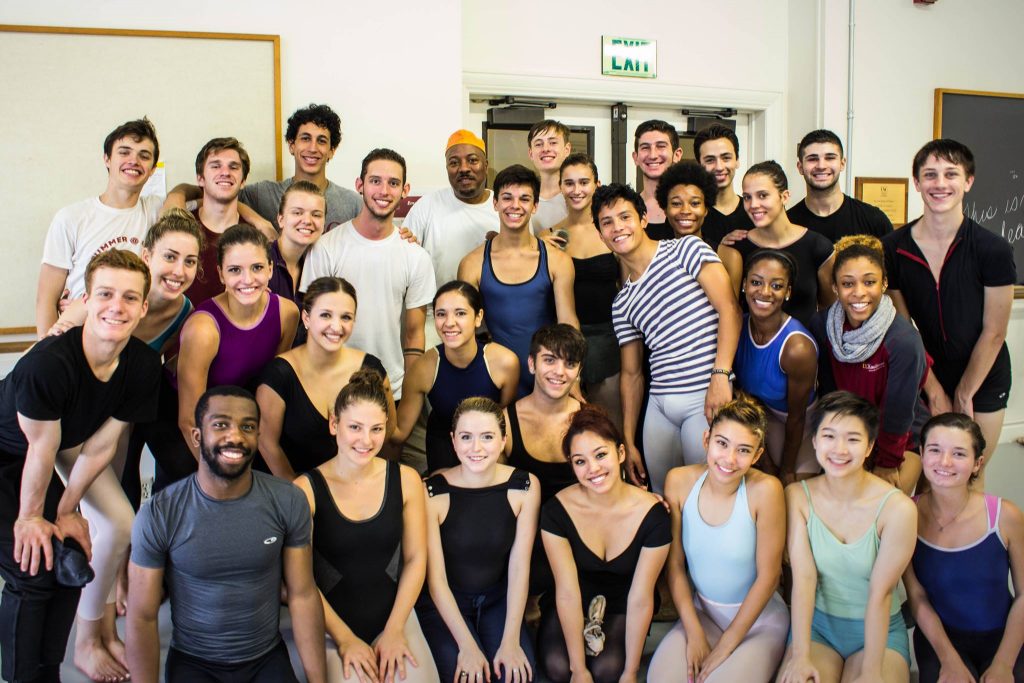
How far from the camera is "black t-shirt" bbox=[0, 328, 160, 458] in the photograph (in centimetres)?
200

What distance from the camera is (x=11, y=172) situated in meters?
3.39

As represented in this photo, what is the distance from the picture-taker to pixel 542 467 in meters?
2.58

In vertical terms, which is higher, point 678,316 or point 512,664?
point 678,316

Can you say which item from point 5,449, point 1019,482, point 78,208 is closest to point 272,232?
point 78,208

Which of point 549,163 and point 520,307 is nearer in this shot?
point 520,307

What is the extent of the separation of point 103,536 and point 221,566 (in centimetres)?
56

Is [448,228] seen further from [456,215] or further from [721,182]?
[721,182]

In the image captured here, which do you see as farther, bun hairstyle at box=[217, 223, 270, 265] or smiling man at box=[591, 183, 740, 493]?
smiling man at box=[591, 183, 740, 493]

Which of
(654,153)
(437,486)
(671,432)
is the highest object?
(654,153)

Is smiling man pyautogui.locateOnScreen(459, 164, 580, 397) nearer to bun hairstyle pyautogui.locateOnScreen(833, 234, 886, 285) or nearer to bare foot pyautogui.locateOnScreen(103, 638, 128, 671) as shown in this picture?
bun hairstyle pyautogui.locateOnScreen(833, 234, 886, 285)

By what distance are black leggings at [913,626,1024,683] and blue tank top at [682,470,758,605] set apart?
0.50 meters

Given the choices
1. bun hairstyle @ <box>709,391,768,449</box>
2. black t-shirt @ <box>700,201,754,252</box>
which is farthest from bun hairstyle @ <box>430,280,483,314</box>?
black t-shirt @ <box>700,201,754,252</box>

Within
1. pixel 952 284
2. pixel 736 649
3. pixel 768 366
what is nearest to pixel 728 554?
pixel 736 649

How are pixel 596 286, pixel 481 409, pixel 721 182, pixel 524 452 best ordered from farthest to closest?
pixel 721 182, pixel 596 286, pixel 524 452, pixel 481 409
